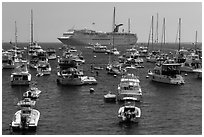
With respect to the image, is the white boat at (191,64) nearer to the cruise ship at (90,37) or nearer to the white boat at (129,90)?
the white boat at (129,90)

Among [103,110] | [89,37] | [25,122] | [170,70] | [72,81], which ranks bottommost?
[103,110]

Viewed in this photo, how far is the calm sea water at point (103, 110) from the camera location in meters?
32.5

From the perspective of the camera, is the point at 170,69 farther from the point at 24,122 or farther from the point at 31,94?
the point at 24,122

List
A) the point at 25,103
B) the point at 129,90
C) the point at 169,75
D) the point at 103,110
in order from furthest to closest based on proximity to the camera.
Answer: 1. the point at 169,75
2. the point at 129,90
3. the point at 103,110
4. the point at 25,103

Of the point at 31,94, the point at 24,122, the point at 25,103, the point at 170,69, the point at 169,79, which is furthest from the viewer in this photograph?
the point at 170,69

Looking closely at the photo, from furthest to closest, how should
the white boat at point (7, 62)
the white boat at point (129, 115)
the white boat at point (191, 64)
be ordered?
the white boat at point (7, 62)
the white boat at point (191, 64)
the white boat at point (129, 115)

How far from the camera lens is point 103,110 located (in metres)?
39.6

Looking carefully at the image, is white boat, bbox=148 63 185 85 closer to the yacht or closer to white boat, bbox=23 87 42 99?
white boat, bbox=23 87 42 99

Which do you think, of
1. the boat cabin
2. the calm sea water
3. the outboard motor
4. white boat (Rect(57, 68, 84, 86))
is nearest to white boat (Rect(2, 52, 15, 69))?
the calm sea water

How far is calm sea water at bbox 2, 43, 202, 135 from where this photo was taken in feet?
107

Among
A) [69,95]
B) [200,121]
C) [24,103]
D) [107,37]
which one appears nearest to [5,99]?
[69,95]

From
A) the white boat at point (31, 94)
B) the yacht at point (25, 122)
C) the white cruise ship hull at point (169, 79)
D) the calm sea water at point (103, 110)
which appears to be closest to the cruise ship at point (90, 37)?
the white cruise ship hull at point (169, 79)

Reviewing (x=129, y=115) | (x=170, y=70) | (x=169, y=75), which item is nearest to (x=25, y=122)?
(x=129, y=115)

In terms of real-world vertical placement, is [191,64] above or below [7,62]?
below
